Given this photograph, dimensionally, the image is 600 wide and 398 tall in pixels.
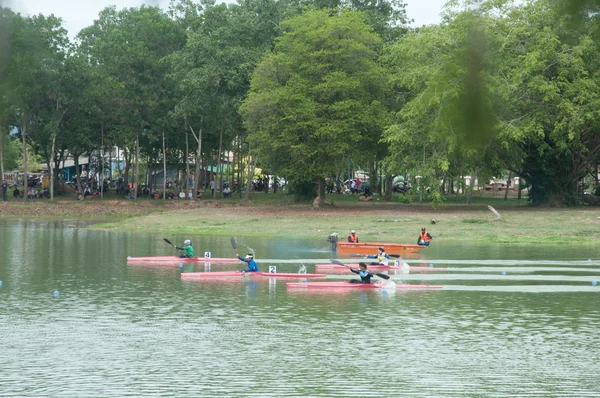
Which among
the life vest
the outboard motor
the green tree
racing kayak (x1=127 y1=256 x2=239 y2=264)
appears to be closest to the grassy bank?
the green tree

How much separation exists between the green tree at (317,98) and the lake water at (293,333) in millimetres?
25211

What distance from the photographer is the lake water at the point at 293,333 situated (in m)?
17.6

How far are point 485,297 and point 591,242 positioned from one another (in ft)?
71.7

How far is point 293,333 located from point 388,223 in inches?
1389

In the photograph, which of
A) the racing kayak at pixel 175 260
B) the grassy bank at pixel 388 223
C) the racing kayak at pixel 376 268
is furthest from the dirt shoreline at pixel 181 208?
the racing kayak at pixel 376 268

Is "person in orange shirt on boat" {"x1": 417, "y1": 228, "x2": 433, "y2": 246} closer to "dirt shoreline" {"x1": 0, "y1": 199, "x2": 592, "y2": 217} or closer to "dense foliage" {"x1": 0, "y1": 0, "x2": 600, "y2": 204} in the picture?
"dense foliage" {"x1": 0, "y1": 0, "x2": 600, "y2": 204}

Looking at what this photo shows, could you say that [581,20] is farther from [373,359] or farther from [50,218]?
[50,218]

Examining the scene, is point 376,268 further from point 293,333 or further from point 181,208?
point 181,208

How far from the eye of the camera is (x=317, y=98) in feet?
220

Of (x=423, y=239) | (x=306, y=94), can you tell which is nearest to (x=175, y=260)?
(x=423, y=239)

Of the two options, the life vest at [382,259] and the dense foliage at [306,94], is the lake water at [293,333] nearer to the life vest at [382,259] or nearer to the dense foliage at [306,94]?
the life vest at [382,259]

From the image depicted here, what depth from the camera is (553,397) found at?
16.4m

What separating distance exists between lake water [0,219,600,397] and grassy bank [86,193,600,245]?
11349mm

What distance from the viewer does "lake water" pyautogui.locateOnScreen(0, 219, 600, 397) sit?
57.7ft
